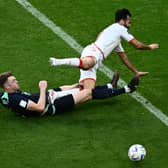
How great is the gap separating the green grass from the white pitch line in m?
0.09

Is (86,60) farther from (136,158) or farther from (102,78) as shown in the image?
(136,158)

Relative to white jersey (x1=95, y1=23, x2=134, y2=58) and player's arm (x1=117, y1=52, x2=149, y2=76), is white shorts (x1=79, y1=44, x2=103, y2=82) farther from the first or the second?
player's arm (x1=117, y1=52, x2=149, y2=76)

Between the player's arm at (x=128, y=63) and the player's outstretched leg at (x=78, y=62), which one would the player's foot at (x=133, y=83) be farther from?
the player's outstretched leg at (x=78, y=62)

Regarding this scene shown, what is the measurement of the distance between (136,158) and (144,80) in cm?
259

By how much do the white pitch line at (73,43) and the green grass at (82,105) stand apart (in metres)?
0.09

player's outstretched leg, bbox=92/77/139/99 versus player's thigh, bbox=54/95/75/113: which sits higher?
player's outstretched leg, bbox=92/77/139/99

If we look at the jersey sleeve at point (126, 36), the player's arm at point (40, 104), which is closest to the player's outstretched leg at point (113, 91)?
the jersey sleeve at point (126, 36)

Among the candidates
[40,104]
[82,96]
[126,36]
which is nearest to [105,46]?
[126,36]

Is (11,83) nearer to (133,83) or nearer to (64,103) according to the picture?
(64,103)

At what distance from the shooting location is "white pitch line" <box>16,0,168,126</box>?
11.2 metres

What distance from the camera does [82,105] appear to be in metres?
11.5

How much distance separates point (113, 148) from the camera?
10180mm

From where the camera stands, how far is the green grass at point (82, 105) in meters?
10.0

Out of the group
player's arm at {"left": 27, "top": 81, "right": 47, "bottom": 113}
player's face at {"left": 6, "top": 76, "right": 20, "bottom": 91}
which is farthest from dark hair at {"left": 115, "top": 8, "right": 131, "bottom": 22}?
player's face at {"left": 6, "top": 76, "right": 20, "bottom": 91}
